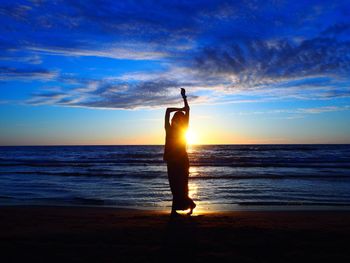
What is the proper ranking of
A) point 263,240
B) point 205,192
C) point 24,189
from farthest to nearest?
point 24,189
point 205,192
point 263,240

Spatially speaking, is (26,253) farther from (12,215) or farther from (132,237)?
(12,215)

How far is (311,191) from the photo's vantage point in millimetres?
15219

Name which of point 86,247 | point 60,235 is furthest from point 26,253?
point 60,235

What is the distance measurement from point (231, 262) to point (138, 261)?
1.09 m

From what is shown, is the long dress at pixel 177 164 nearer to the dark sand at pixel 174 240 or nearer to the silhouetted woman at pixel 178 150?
the silhouetted woman at pixel 178 150

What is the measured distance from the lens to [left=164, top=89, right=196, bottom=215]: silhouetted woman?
7.01m

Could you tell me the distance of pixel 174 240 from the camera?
5.32 meters

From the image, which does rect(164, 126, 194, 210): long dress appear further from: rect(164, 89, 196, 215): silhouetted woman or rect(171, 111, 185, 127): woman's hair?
rect(171, 111, 185, 127): woman's hair

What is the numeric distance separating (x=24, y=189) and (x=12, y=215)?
8425 millimetres

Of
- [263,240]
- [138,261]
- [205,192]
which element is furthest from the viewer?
[205,192]

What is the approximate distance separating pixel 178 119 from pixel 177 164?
34.6 inches

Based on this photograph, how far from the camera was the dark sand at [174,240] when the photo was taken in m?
4.48

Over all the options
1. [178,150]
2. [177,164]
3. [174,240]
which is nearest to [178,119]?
[178,150]

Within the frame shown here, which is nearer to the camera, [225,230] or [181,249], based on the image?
[181,249]
